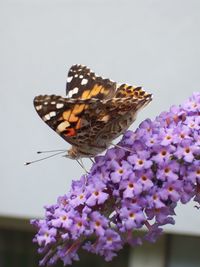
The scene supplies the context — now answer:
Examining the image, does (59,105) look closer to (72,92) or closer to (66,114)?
(66,114)

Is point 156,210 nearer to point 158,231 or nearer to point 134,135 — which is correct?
point 158,231

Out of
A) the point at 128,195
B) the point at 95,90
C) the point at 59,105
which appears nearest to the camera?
the point at 128,195

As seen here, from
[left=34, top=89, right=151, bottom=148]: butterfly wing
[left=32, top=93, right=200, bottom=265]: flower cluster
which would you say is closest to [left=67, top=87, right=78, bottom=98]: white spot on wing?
[left=34, top=89, right=151, bottom=148]: butterfly wing

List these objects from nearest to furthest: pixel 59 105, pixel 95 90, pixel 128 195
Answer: pixel 128 195, pixel 59 105, pixel 95 90

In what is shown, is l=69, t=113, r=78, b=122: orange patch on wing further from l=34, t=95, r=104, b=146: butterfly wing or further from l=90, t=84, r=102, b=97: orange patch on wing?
l=90, t=84, r=102, b=97: orange patch on wing

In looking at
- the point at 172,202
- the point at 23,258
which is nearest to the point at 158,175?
the point at 172,202

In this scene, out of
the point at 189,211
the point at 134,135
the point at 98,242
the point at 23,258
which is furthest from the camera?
the point at 23,258

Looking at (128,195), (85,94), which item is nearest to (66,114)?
(85,94)
